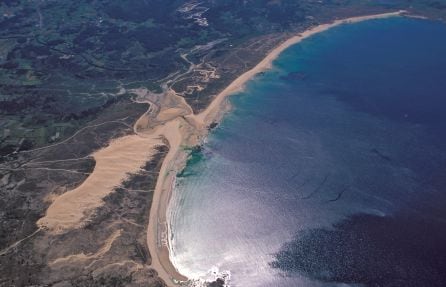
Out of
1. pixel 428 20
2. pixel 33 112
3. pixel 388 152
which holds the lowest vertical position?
pixel 388 152

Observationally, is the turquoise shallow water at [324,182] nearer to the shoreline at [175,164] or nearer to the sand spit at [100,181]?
the shoreline at [175,164]

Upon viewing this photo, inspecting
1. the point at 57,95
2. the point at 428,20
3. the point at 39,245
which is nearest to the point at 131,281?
the point at 39,245

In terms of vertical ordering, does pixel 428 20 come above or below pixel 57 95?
above

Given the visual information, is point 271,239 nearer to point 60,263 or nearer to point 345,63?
point 60,263

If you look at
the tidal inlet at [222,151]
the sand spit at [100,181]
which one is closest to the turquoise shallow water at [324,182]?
the tidal inlet at [222,151]

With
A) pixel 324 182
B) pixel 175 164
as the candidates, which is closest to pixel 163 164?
pixel 175 164

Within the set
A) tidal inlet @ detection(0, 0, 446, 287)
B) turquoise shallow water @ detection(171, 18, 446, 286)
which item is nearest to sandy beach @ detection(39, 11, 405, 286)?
tidal inlet @ detection(0, 0, 446, 287)
